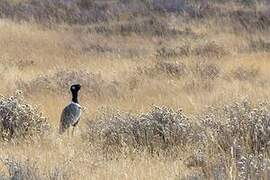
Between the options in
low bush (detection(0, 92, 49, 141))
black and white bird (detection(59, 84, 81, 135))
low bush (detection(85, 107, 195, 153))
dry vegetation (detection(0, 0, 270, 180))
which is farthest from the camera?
black and white bird (detection(59, 84, 81, 135))

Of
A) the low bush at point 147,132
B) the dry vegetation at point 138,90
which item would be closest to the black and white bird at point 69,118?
the dry vegetation at point 138,90

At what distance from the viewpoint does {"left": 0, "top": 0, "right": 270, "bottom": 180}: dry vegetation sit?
5.84 meters

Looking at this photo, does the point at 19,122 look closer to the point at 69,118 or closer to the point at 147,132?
the point at 69,118

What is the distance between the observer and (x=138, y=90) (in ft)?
36.4

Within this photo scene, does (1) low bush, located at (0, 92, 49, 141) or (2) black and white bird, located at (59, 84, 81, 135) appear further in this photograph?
(2) black and white bird, located at (59, 84, 81, 135)

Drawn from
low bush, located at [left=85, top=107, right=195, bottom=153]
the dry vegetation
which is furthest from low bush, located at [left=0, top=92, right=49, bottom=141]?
low bush, located at [left=85, top=107, right=195, bottom=153]

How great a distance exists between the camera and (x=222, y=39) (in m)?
17.8

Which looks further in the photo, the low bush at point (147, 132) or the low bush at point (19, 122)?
the low bush at point (19, 122)

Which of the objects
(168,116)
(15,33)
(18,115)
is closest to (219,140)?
(168,116)

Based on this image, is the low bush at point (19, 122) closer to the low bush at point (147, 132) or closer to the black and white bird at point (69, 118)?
the black and white bird at point (69, 118)

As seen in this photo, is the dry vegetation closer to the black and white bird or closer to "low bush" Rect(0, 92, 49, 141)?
"low bush" Rect(0, 92, 49, 141)

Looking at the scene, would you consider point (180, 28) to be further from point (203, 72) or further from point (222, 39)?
point (203, 72)

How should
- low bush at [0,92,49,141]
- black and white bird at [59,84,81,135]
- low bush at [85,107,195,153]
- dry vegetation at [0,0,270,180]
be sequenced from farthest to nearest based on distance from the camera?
black and white bird at [59,84,81,135] < low bush at [0,92,49,141] < low bush at [85,107,195,153] < dry vegetation at [0,0,270,180]

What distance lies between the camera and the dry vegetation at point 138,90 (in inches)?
230
